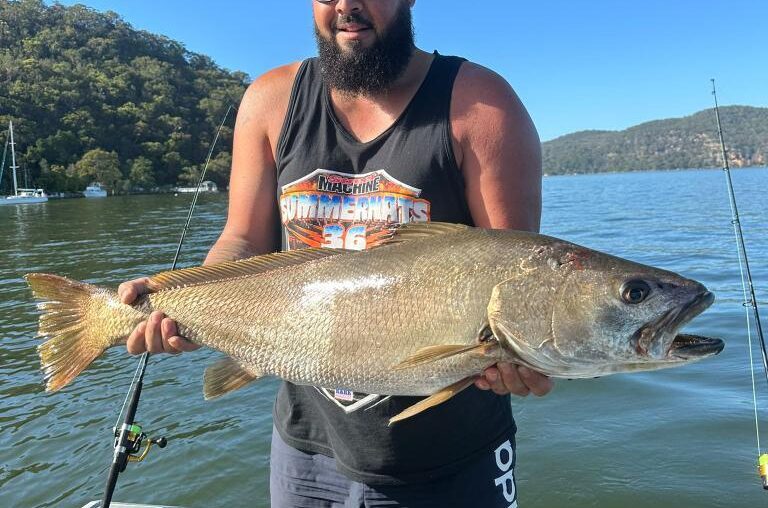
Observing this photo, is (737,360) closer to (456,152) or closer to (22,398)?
(456,152)

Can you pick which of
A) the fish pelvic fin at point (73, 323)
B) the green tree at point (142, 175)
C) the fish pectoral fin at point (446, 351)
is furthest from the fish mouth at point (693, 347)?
the green tree at point (142, 175)

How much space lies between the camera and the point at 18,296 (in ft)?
53.3

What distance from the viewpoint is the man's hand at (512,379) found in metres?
2.21

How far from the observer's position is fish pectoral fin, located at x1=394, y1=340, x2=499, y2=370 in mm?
2145

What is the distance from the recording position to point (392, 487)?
260cm

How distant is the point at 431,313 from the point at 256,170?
1.29 m

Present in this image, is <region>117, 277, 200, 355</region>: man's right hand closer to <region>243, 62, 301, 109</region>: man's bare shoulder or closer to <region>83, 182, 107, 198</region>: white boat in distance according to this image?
<region>243, 62, 301, 109</region>: man's bare shoulder

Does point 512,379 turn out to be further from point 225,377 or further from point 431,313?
point 225,377

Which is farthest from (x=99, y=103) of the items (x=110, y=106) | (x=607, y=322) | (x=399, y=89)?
(x=607, y=322)

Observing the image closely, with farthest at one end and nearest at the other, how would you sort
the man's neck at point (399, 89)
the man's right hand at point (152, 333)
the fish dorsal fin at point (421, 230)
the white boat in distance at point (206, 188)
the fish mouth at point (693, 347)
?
the white boat in distance at point (206, 188) < the man's neck at point (399, 89) < the man's right hand at point (152, 333) < the fish dorsal fin at point (421, 230) < the fish mouth at point (693, 347)

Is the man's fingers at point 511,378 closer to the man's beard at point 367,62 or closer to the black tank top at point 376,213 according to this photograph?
the black tank top at point 376,213

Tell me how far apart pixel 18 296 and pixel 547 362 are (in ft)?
57.6

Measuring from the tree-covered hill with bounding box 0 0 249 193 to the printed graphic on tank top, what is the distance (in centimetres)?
7842

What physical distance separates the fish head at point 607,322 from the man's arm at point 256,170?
1.39 m
